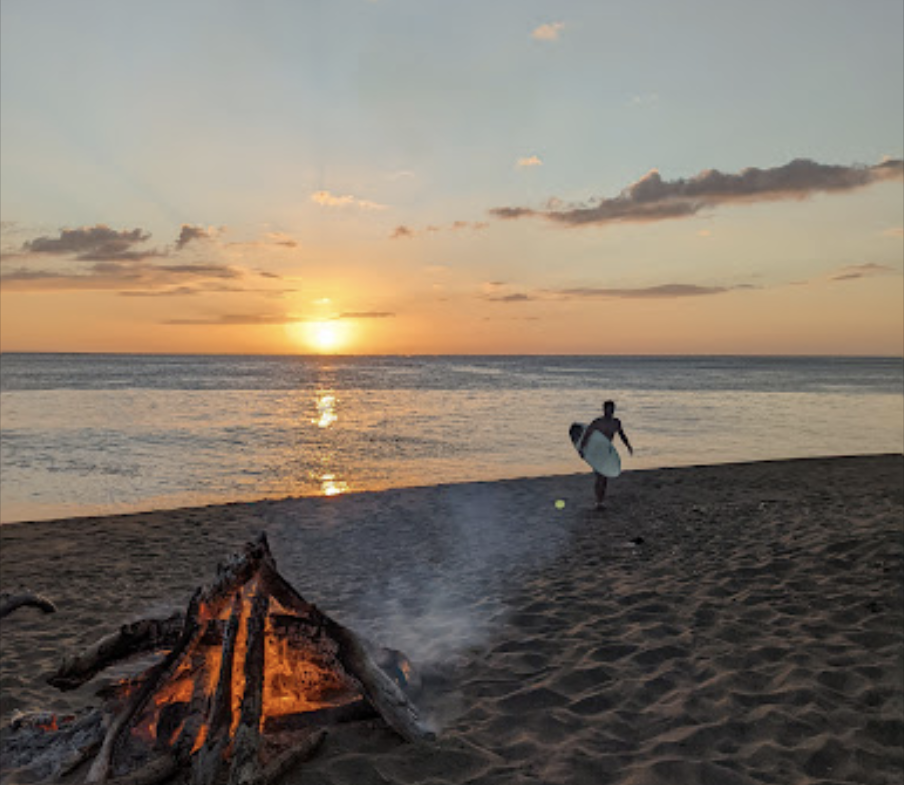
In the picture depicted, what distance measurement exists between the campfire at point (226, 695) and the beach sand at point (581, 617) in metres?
0.28

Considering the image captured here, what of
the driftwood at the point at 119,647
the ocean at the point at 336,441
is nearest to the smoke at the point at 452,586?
the driftwood at the point at 119,647

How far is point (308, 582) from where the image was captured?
10.0 meters

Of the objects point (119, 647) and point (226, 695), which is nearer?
point (226, 695)

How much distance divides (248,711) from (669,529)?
9.72 m

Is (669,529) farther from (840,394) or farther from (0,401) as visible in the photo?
(840,394)

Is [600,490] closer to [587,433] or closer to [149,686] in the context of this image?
[587,433]

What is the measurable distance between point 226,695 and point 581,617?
4.54m

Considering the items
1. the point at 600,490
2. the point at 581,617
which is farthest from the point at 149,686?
the point at 600,490

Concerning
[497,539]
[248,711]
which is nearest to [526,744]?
[248,711]

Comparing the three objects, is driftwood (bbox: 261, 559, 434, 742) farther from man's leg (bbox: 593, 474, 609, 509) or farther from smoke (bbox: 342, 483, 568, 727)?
man's leg (bbox: 593, 474, 609, 509)

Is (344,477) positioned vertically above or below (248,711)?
below

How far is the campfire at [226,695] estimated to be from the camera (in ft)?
13.3

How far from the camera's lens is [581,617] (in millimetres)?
7539

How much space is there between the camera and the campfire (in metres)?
4.04
